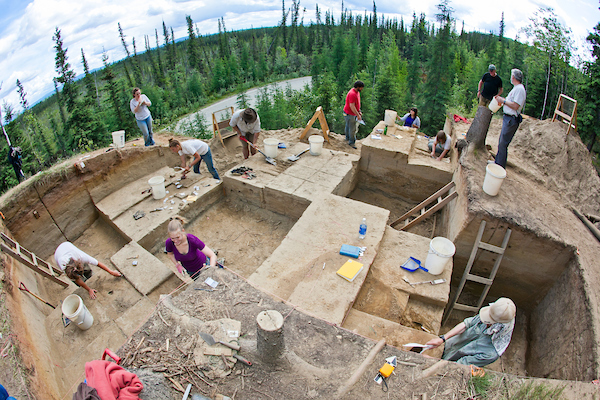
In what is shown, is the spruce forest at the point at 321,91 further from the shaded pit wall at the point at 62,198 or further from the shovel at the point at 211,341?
the shovel at the point at 211,341

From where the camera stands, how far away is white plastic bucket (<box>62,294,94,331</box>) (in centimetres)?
363

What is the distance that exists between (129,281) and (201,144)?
2.92 m

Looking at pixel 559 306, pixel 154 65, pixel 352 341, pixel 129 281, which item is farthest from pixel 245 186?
pixel 154 65

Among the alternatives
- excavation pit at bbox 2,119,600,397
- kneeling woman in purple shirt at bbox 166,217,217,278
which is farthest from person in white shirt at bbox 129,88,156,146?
kneeling woman in purple shirt at bbox 166,217,217,278

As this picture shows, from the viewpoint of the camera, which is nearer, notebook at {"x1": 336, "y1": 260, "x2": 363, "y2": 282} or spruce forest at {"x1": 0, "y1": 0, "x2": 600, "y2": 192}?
notebook at {"x1": 336, "y1": 260, "x2": 363, "y2": 282}

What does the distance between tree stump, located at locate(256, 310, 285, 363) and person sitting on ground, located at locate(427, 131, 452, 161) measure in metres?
5.76

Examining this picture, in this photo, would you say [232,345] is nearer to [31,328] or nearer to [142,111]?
[31,328]

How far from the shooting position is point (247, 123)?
6.78m

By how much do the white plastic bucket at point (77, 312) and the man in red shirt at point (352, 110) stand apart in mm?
6040

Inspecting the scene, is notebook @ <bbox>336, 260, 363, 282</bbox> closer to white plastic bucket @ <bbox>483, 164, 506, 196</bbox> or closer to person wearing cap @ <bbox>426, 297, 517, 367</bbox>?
person wearing cap @ <bbox>426, 297, 517, 367</bbox>

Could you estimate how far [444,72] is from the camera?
19.2 m

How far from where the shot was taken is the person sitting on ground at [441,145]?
6.67m

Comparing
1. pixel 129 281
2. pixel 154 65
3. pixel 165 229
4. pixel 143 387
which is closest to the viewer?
pixel 143 387

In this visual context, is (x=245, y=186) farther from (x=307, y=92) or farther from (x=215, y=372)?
(x=307, y=92)
